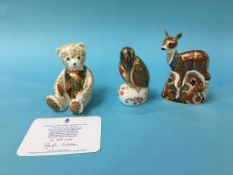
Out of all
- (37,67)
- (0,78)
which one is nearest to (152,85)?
(37,67)

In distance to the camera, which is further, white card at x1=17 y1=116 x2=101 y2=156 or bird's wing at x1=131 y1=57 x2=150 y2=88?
bird's wing at x1=131 y1=57 x2=150 y2=88

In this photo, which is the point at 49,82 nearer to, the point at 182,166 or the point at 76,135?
the point at 76,135

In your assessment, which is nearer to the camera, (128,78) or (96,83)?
(128,78)

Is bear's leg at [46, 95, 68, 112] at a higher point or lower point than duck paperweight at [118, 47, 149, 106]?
lower

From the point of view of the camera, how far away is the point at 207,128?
1.35m

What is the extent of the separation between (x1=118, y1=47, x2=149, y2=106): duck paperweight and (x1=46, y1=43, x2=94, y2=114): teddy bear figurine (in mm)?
163

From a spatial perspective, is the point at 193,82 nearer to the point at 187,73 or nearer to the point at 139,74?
the point at 187,73

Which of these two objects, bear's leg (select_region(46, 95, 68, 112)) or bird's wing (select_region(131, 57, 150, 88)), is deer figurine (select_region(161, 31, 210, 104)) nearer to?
bird's wing (select_region(131, 57, 150, 88))

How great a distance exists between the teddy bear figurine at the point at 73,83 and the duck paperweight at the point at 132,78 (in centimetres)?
16

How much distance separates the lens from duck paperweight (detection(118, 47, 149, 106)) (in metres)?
1.42

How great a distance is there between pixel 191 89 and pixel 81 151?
60 centimetres
